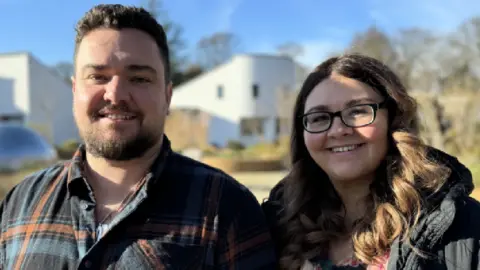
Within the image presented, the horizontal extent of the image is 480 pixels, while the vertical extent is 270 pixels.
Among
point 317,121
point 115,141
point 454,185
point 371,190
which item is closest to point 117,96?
point 115,141

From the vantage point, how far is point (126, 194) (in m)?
2.32

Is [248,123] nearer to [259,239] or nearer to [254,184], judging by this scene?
[254,184]

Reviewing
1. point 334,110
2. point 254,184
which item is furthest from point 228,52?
point 334,110

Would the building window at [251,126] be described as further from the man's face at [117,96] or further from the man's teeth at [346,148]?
the man's face at [117,96]

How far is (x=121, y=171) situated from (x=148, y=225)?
0.33m

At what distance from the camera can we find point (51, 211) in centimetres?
229

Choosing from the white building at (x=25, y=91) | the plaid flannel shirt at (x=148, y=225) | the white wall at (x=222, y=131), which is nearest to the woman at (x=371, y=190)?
the plaid flannel shirt at (x=148, y=225)

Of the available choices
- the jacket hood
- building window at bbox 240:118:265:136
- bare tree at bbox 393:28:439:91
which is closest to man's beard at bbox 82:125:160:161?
the jacket hood

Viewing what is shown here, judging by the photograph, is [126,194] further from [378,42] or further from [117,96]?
[378,42]

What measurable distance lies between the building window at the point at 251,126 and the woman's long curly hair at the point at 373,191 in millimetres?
34364

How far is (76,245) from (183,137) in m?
27.5

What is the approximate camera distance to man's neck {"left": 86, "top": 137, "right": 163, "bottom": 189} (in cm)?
236

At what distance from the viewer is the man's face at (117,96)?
89.0 inches

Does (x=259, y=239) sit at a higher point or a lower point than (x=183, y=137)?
higher
